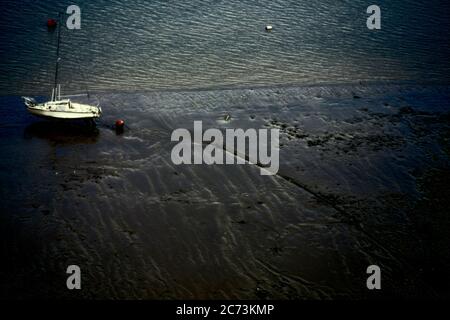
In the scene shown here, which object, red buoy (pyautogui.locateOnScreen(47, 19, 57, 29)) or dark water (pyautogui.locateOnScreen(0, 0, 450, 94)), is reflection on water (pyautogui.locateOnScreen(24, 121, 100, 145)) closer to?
dark water (pyautogui.locateOnScreen(0, 0, 450, 94))

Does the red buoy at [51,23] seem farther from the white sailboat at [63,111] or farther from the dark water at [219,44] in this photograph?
the white sailboat at [63,111]

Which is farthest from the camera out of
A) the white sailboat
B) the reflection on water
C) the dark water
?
the dark water

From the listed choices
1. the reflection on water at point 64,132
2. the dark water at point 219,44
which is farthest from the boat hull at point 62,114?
the dark water at point 219,44

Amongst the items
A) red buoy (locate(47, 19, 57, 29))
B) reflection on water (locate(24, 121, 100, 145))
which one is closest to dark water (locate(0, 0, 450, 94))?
red buoy (locate(47, 19, 57, 29))

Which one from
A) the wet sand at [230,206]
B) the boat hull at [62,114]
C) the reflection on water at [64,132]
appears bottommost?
the wet sand at [230,206]

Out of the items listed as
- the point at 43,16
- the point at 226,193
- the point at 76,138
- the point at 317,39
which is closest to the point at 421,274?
the point at 226,193

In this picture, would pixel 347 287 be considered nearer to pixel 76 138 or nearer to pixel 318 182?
pixel 318 182

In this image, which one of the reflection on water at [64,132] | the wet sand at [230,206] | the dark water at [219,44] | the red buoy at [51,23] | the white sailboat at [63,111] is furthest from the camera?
Result: the red buoy at [51,23]
